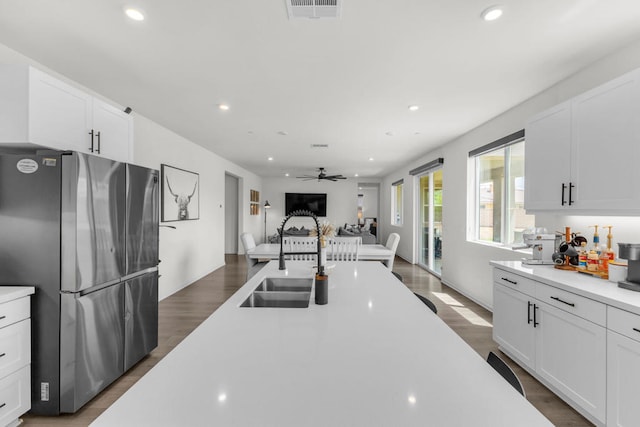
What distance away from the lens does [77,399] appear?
1899 millimetres

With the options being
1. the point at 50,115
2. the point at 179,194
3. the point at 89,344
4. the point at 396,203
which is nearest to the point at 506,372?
the point at 89,344

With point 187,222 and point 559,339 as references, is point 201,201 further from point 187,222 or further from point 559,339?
point 559,339

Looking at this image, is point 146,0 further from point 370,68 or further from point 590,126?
point 590,126

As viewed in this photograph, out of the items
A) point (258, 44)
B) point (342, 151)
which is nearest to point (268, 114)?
point (258, 44)

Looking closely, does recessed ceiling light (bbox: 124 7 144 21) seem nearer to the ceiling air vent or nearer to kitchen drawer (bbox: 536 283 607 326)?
the ceiling air vent

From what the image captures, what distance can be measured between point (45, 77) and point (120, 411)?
93.6 inches

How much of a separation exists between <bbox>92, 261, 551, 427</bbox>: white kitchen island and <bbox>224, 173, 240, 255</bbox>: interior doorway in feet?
25.1

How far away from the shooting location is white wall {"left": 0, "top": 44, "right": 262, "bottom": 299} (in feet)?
12.5

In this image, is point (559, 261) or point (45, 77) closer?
point (45, 77)

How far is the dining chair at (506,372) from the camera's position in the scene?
2.68ft

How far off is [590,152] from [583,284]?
927 millimetres

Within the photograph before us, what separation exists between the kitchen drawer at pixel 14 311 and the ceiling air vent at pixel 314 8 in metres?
2.33

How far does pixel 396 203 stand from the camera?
9367 mm

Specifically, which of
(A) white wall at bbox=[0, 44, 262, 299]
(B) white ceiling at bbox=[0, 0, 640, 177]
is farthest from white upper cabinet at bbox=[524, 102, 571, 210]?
(A) white wall at bbox=[0, 44, 262, 299]
